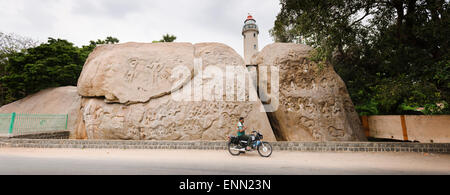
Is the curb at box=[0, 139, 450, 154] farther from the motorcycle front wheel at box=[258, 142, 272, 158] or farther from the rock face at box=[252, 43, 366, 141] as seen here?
the rock face at box=[252, 43, 366, 141]

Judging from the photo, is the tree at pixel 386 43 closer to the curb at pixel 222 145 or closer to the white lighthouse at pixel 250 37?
the curb at pixel 222 145

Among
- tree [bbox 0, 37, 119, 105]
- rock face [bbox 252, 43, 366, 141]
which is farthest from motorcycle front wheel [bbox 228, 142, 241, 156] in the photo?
tree [bbox 0, 37, 119, 105]

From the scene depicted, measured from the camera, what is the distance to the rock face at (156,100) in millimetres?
7531

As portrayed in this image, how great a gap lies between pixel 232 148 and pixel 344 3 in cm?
676

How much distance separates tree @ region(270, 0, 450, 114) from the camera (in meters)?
5.52

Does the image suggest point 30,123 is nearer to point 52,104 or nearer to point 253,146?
point 52,104

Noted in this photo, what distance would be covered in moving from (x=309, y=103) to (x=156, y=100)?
660 centimetres

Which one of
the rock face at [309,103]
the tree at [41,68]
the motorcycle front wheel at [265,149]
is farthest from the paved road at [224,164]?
the tree at [41,68]

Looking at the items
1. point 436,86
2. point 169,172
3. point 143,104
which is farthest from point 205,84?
point 436,86

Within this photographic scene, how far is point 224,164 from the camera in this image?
15.2ft

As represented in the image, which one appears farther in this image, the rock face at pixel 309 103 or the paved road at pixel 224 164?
the rock face at pixel 309 103

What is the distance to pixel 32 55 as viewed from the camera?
12305 mm

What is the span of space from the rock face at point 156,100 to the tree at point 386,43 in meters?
3.43

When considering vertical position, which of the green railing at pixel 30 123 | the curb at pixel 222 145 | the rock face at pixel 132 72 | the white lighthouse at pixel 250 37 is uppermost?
the white lighthouse at pixel 250 37
